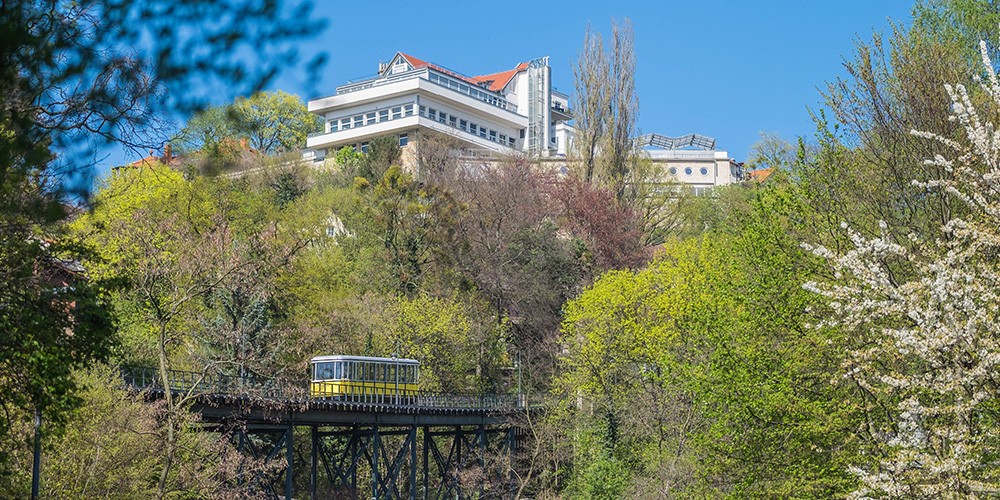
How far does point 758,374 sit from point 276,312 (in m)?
30.9

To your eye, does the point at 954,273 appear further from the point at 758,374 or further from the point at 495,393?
the point at 495,393

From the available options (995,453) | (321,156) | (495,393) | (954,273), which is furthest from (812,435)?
(321,156)

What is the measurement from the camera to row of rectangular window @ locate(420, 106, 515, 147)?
290 feet

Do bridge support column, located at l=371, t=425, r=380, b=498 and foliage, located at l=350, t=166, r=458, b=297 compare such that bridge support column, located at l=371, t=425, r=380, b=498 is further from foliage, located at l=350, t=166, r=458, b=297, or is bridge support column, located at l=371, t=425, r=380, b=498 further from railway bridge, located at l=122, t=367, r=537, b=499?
foliage, located at l=350, t=166, r=458, b=297

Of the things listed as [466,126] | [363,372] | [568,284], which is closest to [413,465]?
[363,372]

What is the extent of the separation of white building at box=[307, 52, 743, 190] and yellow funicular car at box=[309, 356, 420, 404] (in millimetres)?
32933

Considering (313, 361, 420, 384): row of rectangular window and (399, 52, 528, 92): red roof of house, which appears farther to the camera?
(399, 52, 528, 92): red roof of house

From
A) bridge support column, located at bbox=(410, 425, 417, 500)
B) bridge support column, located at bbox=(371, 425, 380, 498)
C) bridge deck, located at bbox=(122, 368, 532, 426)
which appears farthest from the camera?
bridge support column, located at bbox=(410, 425, 417, 500)

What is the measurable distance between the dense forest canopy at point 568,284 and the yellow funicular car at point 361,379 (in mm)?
2453

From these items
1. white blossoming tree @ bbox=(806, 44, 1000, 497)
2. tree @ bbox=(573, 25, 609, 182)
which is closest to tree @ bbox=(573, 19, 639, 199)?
tree @ bbox=(573, 25, 609, 182)

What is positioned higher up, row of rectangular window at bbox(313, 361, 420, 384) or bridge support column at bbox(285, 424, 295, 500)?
row of rectangular window at bbox(313, 361, 420, 384)

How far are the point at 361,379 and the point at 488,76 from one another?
59834 mm

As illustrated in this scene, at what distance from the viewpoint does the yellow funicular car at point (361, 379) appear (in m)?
47.8

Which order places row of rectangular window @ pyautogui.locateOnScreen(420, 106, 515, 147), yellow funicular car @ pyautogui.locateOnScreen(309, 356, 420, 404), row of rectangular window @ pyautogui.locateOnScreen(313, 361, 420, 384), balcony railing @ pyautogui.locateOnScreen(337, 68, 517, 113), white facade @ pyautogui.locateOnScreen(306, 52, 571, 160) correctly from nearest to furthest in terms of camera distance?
yellow funicular car @ pyautogui.locateOnScreen(309, 356, 420, 404), row of rectangular window @ pyautogui.locateOnScreen(313, 361, 420, 384), white facade @ pyautogui.locateOnScreen(306, 52, 571, 160), row of rectangular window @ pyautogui.locateOnScreen(420, 106, 515, 147), balcony railing @ pyautogui.locateOnScreen(337, 68, 517, 113)
